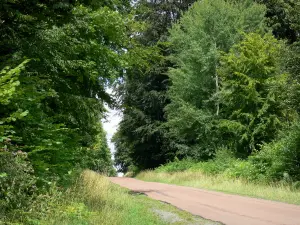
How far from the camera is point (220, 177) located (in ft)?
66.9

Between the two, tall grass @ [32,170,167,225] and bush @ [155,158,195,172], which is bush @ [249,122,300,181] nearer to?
tall grass @ [32,170,167,225]

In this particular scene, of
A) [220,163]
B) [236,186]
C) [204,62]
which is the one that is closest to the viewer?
[236,186]

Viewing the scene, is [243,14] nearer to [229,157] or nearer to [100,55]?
[229,157]

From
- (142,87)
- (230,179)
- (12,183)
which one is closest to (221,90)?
(230,179)

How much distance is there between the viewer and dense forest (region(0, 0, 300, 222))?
18.4 feet

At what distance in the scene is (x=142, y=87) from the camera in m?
35.8

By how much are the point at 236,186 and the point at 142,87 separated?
20.5 meters

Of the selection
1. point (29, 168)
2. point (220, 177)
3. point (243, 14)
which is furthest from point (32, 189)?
point (243, 14)

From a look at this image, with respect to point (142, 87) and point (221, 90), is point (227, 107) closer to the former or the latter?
point (221, 90)

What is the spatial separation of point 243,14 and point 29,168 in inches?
1051

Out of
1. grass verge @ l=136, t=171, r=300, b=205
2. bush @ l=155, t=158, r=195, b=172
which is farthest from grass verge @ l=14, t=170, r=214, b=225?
bush @ l=155, t=158, r=195, b=172

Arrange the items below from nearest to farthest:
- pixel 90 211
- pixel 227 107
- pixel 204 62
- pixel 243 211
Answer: pixel 90 211 → pixel 243 211 → pixel 227 107 → pixel 204 62

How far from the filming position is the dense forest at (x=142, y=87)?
18.4 ft

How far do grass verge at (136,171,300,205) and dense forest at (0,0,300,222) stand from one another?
1242 mm
